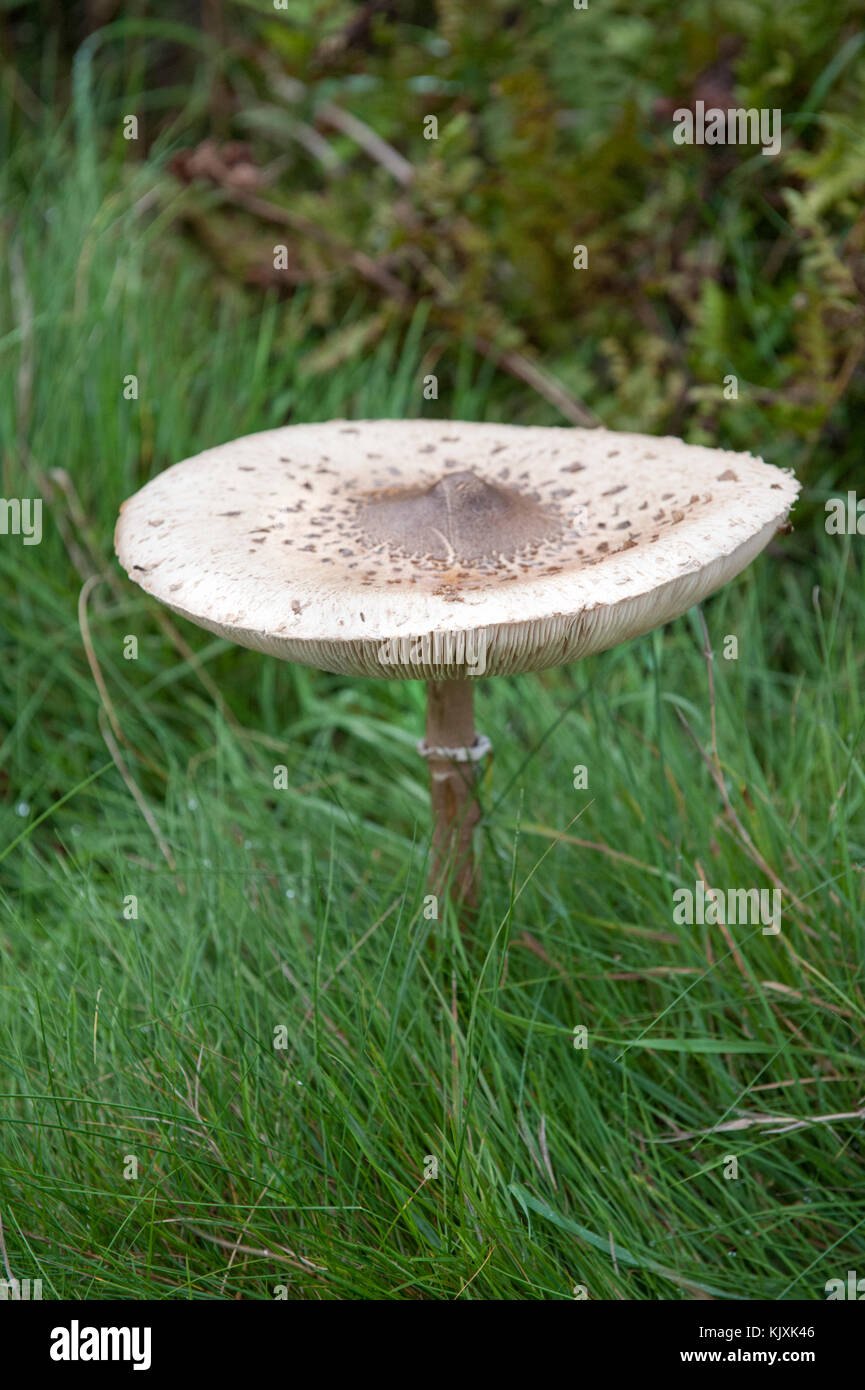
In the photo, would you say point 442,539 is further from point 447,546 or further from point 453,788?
point 453,788

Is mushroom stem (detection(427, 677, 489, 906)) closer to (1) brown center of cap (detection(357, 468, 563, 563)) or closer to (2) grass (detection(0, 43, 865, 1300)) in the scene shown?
(2) grass (detection(0, 43, 865, 1300))

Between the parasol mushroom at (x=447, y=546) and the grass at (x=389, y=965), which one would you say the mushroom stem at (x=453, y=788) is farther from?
the grass at (x=389, y=965)

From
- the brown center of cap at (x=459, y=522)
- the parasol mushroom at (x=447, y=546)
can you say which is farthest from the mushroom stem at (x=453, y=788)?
the brown center of cap at (x=459, y=522)

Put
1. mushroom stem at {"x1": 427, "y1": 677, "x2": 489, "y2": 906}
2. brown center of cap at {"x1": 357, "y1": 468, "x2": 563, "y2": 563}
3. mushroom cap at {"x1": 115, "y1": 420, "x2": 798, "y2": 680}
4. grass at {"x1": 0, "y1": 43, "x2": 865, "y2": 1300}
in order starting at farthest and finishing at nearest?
mushroom stem at {"x1": 427, "y1": 677, "x2": 489, "y2": 906}
brown center of cap at {"x1": 357, "y1": 468, "x2": 563, "y2": 563}
grass at {"x1": 0, "y1": 43, "x2": 865, "y2": 1300}
mushroom cap at {"x1": 115, "y1": 420, "x2": 798, "y2": 680}

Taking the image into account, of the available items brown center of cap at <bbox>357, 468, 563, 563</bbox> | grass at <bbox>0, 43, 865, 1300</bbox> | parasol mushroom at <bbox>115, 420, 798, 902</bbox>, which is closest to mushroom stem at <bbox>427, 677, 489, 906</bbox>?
parasol mushroom at <bbox>115, 420, 798, 902</bbox>

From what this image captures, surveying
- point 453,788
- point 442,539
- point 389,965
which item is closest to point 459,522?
point 442,539

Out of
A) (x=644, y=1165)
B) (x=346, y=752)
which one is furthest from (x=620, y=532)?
(x=346, y=752)

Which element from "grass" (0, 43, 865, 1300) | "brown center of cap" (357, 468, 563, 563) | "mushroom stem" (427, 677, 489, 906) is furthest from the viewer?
"mushroom stem" (427, 677, 489, 906)

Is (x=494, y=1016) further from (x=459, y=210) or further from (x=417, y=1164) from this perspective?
(x=459, y=210)
